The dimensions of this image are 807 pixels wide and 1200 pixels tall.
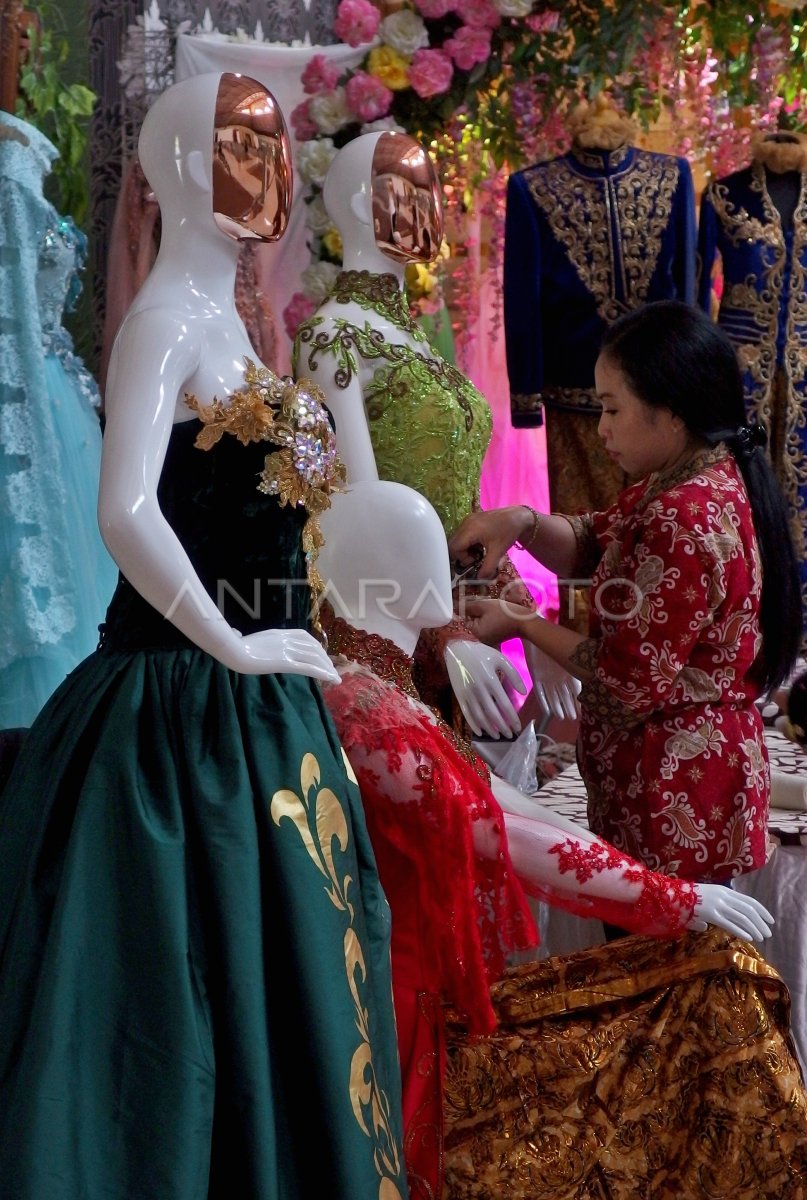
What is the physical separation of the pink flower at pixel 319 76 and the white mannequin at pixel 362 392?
140 centimetres

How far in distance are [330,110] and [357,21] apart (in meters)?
0.24

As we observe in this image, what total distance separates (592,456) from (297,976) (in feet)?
8.00

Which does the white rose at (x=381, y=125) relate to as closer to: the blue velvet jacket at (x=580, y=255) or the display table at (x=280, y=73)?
the display table at (x=280, y=73)

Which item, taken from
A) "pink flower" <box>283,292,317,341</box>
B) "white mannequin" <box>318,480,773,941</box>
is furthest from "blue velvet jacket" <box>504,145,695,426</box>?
"white mannequin" <box>318,480,773,941</box>

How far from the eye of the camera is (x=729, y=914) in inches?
66.9

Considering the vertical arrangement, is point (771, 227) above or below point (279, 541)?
above

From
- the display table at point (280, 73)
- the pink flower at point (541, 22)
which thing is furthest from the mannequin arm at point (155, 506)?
the pink flower at point (541, 22)

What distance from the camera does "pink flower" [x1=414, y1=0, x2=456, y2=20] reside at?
3402 millimetres

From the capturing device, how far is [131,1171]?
1.34m

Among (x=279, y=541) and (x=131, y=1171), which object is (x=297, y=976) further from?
(x=279, y=541)

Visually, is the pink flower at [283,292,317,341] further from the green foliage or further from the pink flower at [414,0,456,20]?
the pink flower at [414,0,456,20]

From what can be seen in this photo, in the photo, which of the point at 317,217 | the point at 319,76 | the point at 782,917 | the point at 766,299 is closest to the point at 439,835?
the point at 782,917

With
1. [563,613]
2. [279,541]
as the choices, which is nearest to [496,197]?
[563,613]

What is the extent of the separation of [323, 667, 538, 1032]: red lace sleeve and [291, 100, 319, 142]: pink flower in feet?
7.12
